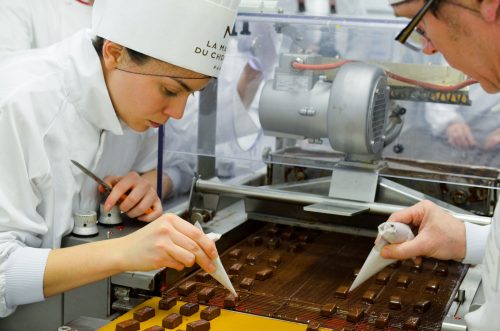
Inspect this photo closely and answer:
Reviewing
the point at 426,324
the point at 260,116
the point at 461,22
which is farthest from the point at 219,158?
the point at 461,22

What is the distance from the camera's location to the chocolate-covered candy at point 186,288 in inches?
65.4

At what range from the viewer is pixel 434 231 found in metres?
1.65

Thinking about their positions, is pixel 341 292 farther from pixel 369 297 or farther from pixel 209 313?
pixel 209 313

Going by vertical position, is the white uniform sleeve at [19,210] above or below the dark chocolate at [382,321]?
above

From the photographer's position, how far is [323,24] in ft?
6.64

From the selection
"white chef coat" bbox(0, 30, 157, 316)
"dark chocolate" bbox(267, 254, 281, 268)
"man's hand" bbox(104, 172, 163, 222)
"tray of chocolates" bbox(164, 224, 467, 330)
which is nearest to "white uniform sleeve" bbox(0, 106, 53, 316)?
"white chef coat" bbox(0, 30, 157, 316)

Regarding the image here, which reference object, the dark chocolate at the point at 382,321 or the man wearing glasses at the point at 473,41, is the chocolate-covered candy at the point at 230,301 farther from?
the man wearing glasses at the point at 473,41

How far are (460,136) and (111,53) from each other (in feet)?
3.19

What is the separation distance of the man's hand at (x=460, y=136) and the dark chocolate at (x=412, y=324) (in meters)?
0.65

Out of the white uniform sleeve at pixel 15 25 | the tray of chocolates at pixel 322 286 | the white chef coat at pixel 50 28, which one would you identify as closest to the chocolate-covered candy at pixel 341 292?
the tray of chocolates at pixel 322 286

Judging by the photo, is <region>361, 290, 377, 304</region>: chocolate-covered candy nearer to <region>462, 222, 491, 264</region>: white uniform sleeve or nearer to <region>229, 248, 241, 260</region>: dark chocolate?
<region>462, 222, 491, 264</region>: white uniform sleeve

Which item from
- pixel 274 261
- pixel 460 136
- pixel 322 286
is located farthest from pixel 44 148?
pixel 460 136

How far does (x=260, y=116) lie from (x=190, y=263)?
0.59m

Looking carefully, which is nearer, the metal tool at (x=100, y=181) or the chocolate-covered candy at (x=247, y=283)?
the chocolate-covered candy at (x=247, y=283)
